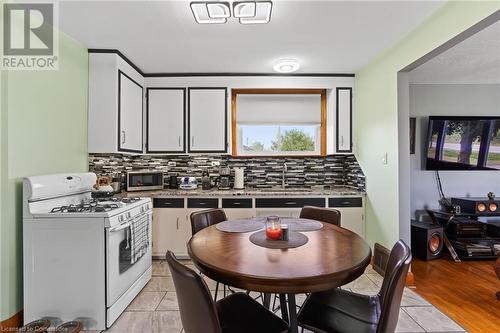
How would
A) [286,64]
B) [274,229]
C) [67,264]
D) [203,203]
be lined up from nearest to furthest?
[274,229] → [67,264] → [286,64] → [203,203]

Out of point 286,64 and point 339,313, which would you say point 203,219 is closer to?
point 339,313

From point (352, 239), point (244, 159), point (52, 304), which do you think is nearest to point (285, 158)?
point (244, 159)

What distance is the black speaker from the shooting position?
3188 millimetres

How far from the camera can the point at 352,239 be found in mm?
1619

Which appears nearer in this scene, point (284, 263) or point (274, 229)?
point (284, 263)

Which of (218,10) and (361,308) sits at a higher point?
(218,10)

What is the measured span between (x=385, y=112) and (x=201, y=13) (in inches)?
86.1

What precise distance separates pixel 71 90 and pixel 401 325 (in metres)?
3.72

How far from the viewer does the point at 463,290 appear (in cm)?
252

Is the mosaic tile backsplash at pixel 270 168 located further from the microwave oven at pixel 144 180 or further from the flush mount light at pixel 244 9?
the flush mount light at pixel 244 9

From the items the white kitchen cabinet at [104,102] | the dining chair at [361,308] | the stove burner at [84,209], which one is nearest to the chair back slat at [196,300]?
the dining chair at [361,308]

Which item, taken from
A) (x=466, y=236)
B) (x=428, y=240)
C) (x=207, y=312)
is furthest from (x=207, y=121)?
(x=466, y=236)

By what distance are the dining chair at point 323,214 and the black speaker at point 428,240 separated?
1.76 metres

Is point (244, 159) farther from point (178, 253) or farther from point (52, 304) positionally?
point (52, 304)
